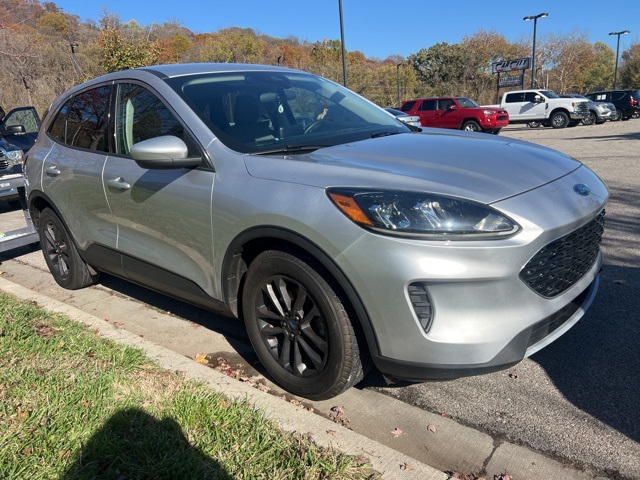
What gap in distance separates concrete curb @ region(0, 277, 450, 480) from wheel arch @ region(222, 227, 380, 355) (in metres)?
0.41

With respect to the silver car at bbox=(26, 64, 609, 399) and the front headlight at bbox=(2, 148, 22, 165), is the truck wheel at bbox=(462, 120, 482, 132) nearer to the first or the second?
the front headlight at bbox=(2, 148, 22, 165)

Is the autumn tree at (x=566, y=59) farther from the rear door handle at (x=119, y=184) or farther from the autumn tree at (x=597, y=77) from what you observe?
the rear door handle at (x=119, y=184)

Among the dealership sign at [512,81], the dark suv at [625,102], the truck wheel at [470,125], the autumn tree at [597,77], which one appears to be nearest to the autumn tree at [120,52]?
the truck wheel at [470,125]

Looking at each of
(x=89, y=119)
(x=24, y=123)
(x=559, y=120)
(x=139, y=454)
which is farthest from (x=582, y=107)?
(x=139, y=454)

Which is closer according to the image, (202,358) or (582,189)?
(582,189)

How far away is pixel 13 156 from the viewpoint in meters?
8.05

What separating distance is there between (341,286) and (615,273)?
3101 mm

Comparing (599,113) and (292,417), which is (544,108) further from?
(292,417)

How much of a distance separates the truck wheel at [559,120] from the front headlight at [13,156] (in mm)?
23825

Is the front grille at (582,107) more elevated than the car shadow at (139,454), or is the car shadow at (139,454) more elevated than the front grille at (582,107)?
the car shadow at (139,454)

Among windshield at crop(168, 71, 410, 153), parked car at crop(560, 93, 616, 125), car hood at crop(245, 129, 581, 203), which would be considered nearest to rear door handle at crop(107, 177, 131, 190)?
windshield at crop(168, 71, 410, 153)

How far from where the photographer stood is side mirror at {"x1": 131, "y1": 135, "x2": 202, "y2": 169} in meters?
3.01

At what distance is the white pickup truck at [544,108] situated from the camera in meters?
25.0

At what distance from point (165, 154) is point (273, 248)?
0.83 metres
